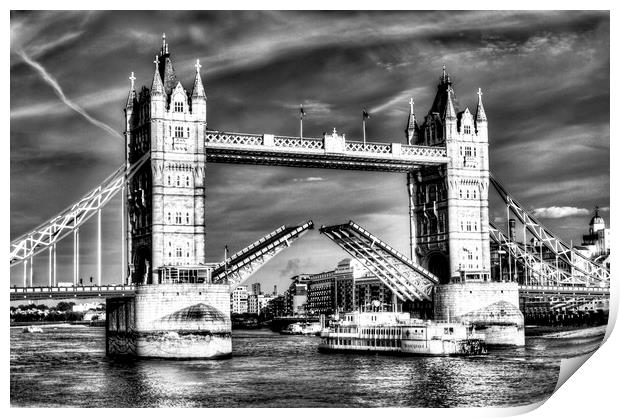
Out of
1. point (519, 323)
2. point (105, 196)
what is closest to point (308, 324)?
point (519, 323)

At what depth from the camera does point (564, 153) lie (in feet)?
141

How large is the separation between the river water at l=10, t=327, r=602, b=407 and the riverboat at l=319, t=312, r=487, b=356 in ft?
4.17

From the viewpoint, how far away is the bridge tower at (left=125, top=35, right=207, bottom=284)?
50250 millimetres

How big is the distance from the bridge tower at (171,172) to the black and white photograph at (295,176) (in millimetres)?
97

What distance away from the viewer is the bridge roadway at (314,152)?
2061 inches

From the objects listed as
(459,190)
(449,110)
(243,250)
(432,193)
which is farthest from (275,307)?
(243,250)

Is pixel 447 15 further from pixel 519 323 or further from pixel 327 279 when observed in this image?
pixel 327 279

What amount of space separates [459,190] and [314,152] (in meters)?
10.1

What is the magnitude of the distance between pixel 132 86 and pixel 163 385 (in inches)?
611

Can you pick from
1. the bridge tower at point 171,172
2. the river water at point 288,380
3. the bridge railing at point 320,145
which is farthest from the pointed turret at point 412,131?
the bridge tower at point 171,172

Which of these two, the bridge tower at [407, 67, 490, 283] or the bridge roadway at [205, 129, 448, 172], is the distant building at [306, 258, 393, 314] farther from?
the bridge roadway at [205, 129, 448, 172]

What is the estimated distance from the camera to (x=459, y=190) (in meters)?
60.0

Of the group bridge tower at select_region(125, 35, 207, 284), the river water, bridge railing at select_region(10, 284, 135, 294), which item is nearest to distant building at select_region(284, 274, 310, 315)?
the river water
